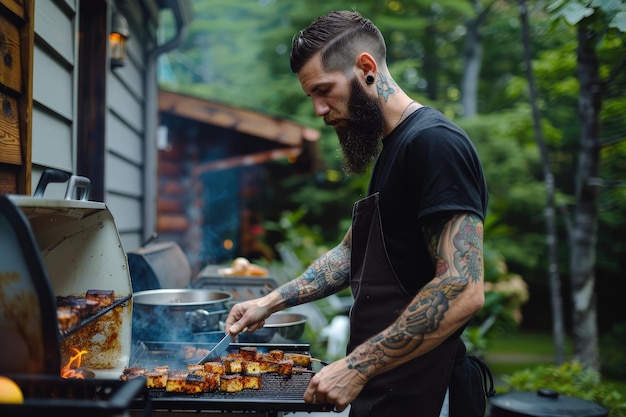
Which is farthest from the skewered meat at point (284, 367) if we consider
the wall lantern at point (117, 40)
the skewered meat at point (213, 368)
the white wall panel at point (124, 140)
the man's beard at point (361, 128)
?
the wall lantern at point (117, 40)

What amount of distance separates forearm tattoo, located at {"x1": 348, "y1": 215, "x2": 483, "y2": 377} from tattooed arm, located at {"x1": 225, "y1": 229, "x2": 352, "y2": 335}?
2.60 feet

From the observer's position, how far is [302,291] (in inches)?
108

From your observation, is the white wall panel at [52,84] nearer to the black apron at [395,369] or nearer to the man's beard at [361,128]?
the man's beard at [361,128]

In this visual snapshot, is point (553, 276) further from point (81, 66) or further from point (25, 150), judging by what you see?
point (25, 150)

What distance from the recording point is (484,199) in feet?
7.26

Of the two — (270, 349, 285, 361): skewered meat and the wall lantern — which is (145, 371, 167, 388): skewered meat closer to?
(270, 349, 285, 361): skewered meat

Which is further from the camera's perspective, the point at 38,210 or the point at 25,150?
the point at 25,150

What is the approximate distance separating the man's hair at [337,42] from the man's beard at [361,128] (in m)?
0.12

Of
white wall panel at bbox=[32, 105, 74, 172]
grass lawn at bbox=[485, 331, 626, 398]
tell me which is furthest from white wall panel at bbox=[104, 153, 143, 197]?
grass lawn at bbox=[485, 331, 626, 398]

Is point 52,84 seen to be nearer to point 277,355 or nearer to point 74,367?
point 74,367

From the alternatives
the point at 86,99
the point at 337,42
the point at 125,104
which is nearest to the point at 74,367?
the point at 337,42

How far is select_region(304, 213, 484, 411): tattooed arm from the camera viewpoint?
1912 mm

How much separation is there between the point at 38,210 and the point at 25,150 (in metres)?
0.76

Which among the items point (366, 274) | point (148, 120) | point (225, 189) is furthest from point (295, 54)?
point (225, 189)
